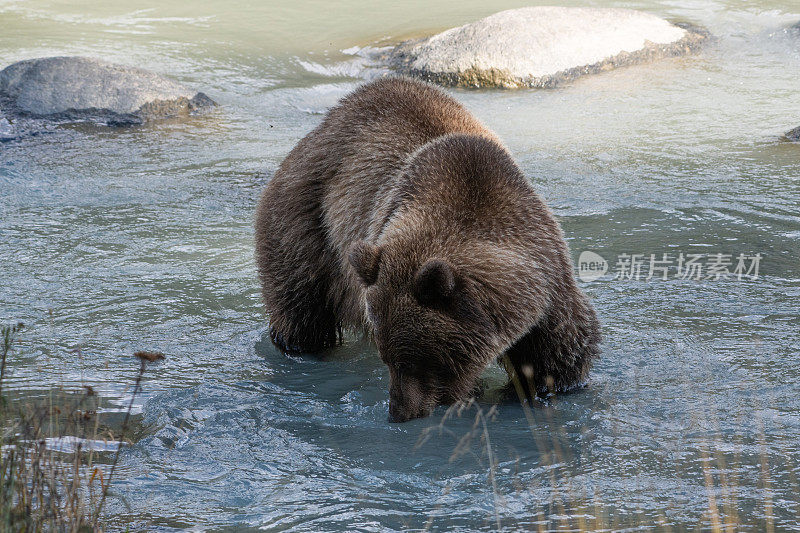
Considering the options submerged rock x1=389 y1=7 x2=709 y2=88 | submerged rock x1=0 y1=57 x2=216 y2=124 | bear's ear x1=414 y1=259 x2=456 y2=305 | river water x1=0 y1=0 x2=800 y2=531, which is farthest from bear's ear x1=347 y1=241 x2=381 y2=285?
submerged rock x1=389 y1=7 x2=709 y2=88

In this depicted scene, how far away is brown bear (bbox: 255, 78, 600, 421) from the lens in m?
4.22

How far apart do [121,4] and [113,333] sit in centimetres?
1683

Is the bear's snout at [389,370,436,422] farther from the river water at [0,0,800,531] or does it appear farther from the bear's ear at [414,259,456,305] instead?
the bear's ear at [414,259,456,305]

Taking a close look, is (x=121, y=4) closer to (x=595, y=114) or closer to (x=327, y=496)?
(x=595, y=114)

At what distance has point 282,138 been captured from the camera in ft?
37.6

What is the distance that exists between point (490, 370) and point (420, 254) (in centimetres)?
178

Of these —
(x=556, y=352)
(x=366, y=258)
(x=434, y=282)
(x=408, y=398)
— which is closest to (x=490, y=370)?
(x=556, y=352)

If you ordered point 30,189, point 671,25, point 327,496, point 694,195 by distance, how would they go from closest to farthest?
point 327,496 → point 694,195 → point 30,189 → point 671,25

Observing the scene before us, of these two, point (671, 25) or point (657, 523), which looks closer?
point (657, 523)

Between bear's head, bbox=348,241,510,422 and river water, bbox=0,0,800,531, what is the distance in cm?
34

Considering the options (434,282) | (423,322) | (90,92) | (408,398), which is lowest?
(408,398)

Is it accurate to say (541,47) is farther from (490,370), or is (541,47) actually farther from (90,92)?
(490,370)

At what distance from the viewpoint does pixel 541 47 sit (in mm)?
13789

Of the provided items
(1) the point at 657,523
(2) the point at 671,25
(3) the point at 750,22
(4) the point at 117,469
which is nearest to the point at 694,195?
(1) the point at 657,523
